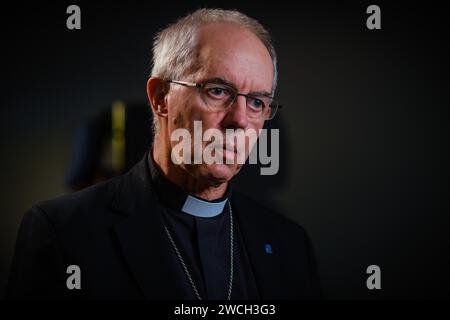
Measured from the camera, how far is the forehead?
1.46 m

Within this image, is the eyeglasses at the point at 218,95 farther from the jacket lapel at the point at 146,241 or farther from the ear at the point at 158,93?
the jacket lapel at the point at 146,241

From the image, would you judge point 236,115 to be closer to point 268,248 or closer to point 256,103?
point 256,103

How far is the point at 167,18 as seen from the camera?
190 cm

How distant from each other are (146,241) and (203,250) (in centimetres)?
20

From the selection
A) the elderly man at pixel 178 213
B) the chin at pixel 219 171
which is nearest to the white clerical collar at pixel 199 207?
the elderly man at pixel 178 213

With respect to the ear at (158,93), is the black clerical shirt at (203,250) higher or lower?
lower

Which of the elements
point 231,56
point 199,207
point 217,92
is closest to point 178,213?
point 199,207

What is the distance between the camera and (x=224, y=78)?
146 centimetres

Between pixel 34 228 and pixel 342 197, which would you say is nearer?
pixel 34 228

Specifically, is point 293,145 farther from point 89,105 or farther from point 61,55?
point 61,55

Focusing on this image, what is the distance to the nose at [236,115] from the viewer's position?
1.46 metres

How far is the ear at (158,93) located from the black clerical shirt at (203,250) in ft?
0.53

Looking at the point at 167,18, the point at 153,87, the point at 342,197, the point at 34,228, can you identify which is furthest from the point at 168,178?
the point at 342,197
